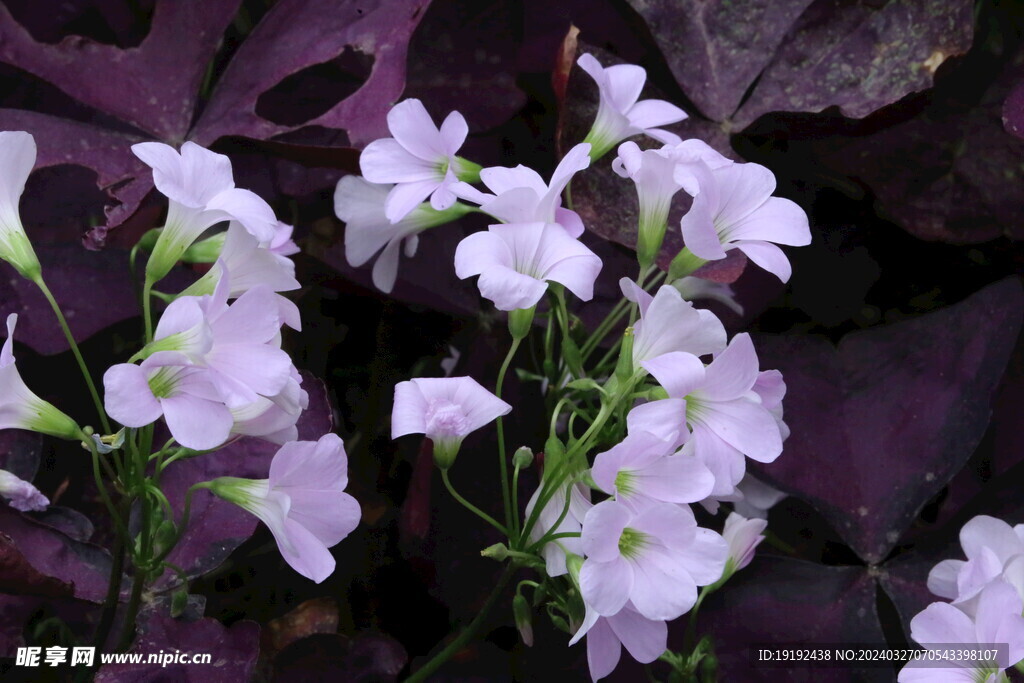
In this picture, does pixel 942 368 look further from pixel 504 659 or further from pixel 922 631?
pixel 504 659

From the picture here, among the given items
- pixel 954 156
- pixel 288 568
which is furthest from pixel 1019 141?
pixel 288 568

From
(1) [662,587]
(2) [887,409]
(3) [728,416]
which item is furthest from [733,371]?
(2) [887,409]

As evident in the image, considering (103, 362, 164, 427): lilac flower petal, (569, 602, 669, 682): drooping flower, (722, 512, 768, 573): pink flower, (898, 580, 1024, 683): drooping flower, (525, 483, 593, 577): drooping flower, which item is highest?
(103, 362, 164, 427): lilac flower petal

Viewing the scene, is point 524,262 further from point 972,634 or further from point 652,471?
point 972,634

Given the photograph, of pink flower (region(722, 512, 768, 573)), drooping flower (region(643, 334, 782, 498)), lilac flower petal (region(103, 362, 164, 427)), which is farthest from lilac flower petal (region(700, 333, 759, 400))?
lilac flower petal (region(103, 362, 164, 427))

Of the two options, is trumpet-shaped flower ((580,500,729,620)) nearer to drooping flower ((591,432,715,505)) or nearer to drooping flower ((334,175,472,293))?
drooping flower ((591,432,715,505))
